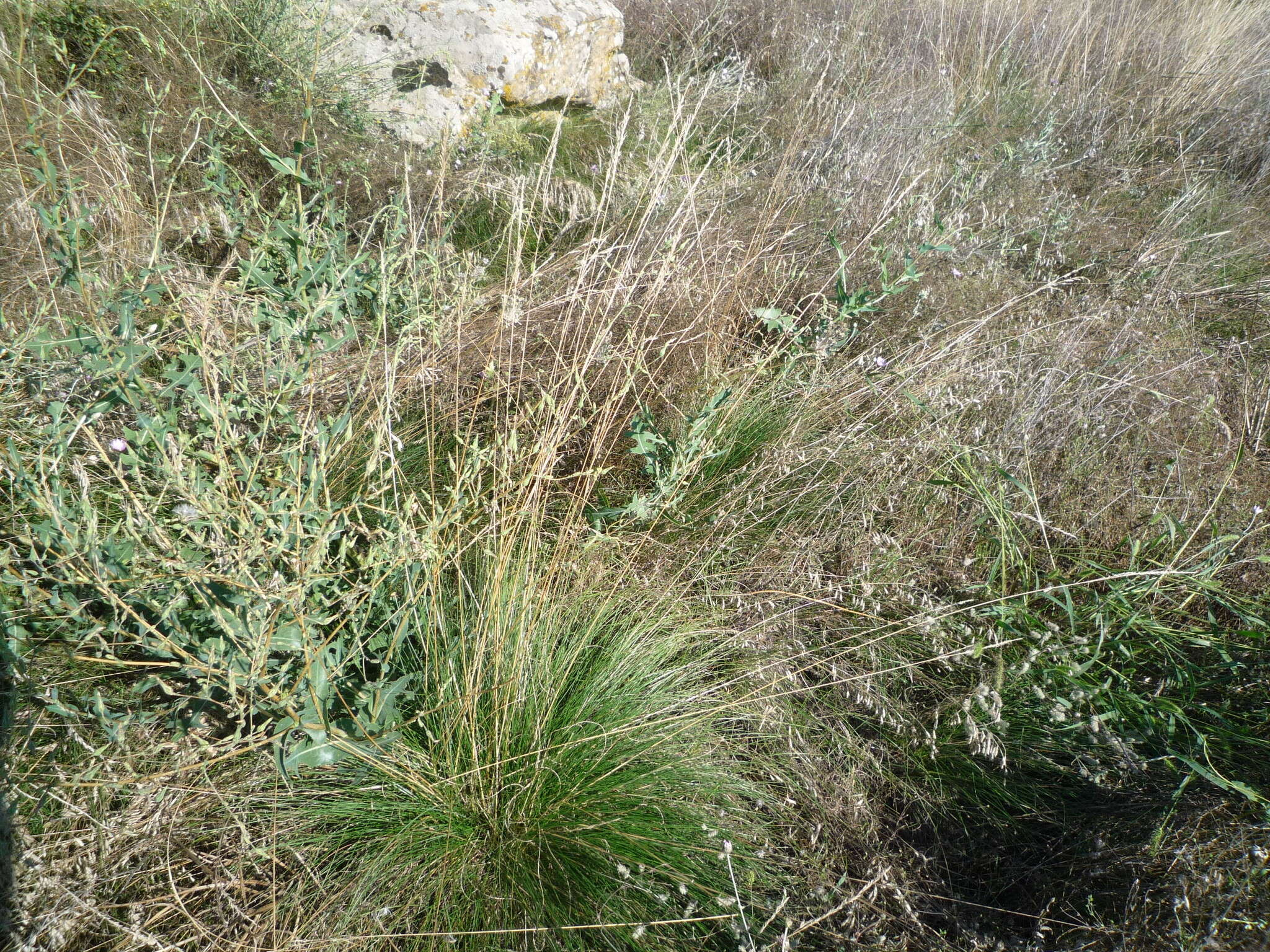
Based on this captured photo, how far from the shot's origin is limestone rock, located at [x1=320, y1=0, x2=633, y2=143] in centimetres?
345

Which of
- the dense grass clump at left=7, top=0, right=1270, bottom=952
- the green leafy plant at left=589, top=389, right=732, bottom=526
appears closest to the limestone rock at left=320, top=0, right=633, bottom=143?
the dense grass clump at left=7, top=0, right=1270, bottom=952

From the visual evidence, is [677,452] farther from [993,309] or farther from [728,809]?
[993,309]

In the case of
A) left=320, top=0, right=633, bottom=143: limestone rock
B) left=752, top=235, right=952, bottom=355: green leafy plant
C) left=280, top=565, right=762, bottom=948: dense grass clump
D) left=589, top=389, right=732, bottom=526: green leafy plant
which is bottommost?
left=280, top=565, right=762, bottom=948: dense grass clump

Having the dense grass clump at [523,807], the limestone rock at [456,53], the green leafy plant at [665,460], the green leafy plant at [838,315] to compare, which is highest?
the limestone rock at [456,53]

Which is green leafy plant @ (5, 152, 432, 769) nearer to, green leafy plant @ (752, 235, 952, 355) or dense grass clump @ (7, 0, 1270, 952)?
dense grass clump @ (7, 0, 1270, 952)

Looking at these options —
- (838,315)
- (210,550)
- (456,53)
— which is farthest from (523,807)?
(456,53)

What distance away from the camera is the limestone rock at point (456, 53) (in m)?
3.45

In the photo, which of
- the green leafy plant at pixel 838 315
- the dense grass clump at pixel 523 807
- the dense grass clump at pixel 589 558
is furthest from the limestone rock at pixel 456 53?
the dense grass clump at pixel 523 807

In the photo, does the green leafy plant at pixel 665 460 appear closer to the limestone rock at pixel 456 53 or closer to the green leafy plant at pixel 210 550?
the green leafy plant at pixel 210 550

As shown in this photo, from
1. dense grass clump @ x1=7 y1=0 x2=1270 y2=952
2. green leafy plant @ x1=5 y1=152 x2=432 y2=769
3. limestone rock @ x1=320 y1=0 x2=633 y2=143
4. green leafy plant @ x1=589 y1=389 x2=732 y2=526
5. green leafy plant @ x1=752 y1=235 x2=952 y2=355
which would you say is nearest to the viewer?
green leafy plant @ x1=5 y1=152 x2=432 y2=769

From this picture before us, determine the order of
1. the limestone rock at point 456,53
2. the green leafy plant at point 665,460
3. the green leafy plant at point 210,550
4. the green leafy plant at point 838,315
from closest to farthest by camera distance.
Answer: the green leafy plant at point 210,550, the green leafy plant at point 665,460, the green leafy plant at point 838,315, the limestone rock at point 456,53

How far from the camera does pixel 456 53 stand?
12.1ft

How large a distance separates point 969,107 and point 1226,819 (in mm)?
3817

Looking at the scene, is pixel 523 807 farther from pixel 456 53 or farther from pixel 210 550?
pixel 456 53
